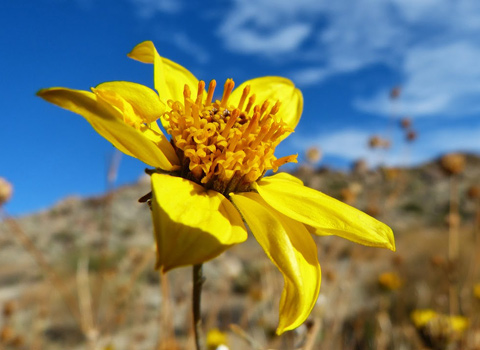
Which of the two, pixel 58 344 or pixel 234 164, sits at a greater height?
pixel 234 164

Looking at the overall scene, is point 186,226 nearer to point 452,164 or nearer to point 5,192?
point 5,192

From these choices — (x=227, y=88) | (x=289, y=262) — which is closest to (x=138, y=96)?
(x=227, y=88)

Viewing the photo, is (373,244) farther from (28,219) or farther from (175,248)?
(28,219)

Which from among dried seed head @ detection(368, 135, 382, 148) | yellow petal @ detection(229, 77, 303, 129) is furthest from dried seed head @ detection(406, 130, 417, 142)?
yellow petal @ detection(229, 77, 303, 129)

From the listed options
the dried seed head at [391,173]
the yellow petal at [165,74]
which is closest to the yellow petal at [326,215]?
the yellow petal at [165,74]

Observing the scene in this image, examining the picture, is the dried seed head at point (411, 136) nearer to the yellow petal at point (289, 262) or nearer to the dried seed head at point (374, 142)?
the dried seed head at point (374, 142)

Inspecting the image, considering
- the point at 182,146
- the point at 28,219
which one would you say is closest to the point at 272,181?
the point at 182,146

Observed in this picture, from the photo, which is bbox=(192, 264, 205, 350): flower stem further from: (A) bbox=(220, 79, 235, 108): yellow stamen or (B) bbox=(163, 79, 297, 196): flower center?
(A) bbox=(220, 79, 235, 108): yellow stamen
